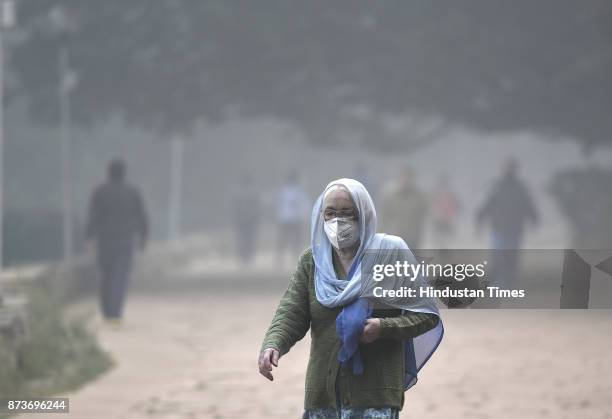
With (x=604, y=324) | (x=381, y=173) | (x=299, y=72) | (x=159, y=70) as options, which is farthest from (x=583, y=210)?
(x=381, y=173)

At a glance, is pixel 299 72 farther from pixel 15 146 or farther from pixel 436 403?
pixel 436 403

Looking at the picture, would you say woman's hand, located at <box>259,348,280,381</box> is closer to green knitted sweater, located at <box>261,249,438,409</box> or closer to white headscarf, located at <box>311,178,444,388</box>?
green knitted sweater, located at <box>261,249,438,409</box>

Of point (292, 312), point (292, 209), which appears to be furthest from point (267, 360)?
point (292, 209)

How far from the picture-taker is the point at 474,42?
2638 centimetres

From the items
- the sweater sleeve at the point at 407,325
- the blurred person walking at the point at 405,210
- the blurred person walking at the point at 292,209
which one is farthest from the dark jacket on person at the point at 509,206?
the sweater sleeve at the point at 407,325

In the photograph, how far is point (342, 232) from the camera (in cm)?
508

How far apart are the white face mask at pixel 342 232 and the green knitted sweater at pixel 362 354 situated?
225 mm

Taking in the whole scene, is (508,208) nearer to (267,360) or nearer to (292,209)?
(292,209)

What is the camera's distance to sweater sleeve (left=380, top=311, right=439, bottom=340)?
5023 millimetres

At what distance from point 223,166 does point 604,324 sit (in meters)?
26.6

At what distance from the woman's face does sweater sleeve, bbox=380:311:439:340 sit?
1.25ft

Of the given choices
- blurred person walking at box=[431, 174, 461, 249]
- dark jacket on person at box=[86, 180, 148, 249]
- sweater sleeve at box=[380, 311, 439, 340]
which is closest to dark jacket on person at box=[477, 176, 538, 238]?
A: dark jacket on person at box=[86, 180, 148, 249]

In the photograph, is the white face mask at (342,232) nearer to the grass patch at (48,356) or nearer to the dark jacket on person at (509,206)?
the grass patch at (48,356)

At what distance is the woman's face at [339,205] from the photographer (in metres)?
5.11
